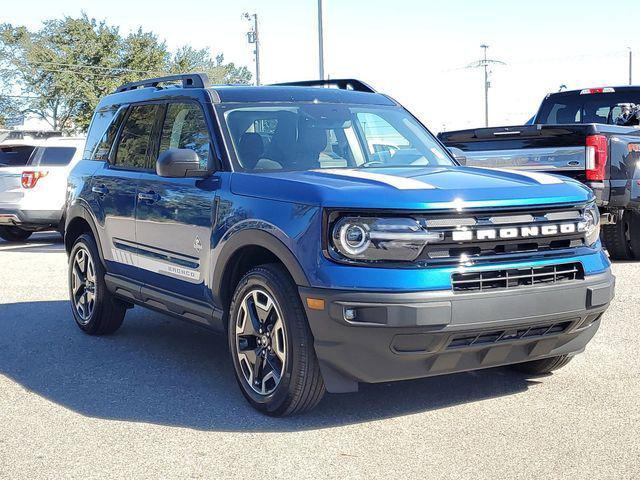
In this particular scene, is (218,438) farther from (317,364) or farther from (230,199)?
(230,199)

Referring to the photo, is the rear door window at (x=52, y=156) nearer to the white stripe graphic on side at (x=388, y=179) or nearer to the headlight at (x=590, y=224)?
the white stripe graphic on side at (x=388, y=179)

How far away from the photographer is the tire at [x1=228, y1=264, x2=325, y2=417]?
4977 mm

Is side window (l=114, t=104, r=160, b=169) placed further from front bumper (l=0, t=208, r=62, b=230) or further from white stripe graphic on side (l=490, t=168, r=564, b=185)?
front bumper (l=0, t=208, r=62, b=230)

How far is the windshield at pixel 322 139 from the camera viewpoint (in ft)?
19.5

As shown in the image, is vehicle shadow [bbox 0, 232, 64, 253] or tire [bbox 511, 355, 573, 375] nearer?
tire [bbox 511, 355, 573, 375]

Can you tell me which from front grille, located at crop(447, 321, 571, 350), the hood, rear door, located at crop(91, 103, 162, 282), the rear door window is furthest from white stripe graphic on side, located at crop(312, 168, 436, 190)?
the rear door window

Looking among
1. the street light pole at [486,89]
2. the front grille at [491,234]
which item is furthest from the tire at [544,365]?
the street light pole at [486,89]

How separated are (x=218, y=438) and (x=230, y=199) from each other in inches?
Result: 55.4

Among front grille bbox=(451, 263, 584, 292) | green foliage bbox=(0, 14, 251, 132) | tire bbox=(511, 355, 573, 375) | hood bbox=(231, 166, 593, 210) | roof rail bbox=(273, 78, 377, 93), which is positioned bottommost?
tire bbox=(511, 355, 573, 375)

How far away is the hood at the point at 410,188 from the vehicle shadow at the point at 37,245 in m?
10.6

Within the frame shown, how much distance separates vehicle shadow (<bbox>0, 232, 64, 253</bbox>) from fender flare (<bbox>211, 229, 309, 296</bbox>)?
33.6 ft

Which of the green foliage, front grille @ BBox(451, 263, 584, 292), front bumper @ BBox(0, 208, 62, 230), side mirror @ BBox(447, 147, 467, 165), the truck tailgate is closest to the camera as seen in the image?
front grille @ BBox(451, 263, 584, 292)

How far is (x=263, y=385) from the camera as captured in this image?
17.4 ft

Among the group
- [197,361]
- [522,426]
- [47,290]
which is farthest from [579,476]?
[47,290]
